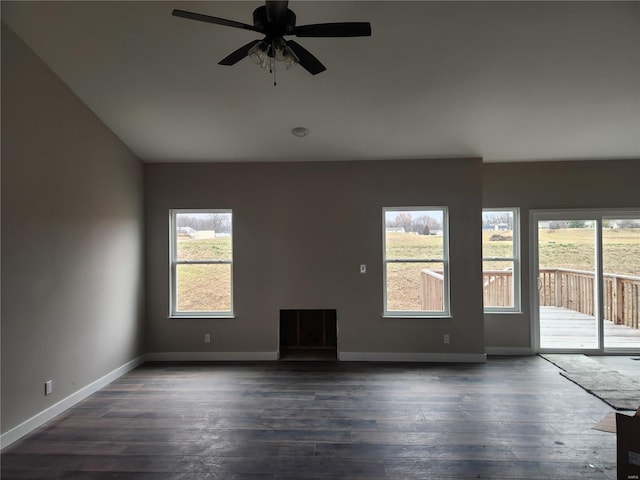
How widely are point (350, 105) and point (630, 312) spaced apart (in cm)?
491

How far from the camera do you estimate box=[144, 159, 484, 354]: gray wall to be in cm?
468

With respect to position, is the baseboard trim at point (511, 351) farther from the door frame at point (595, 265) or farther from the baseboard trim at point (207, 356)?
the baseboard trim at point (207, 356)

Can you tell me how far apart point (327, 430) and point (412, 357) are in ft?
6.92

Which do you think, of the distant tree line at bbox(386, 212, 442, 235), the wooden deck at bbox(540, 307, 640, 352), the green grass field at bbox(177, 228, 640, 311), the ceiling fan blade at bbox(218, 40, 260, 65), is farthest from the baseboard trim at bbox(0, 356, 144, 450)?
the wooden deck at bbox(540, 307, 640, 352)

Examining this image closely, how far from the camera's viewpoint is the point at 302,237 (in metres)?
4.76

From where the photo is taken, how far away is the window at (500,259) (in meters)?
4.99

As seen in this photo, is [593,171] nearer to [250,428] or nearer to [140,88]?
[250,428]

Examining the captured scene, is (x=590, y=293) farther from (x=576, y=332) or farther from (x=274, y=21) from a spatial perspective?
(x=274, y=21)

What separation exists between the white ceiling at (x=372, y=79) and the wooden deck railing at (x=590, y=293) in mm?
1725

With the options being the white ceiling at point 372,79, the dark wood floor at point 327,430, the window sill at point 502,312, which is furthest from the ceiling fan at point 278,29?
the window sill at point 502,312

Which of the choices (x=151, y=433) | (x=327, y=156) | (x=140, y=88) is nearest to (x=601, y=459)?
(x=151, y=433)

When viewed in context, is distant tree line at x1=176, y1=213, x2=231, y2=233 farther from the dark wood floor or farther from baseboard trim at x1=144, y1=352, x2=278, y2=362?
the dark wood floor

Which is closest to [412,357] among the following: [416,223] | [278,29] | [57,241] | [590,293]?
[416,223]

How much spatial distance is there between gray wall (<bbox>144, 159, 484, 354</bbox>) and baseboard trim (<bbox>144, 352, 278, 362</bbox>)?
2.6 inches
